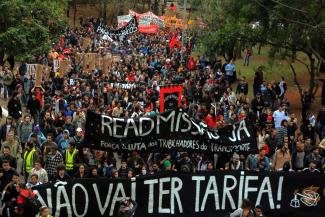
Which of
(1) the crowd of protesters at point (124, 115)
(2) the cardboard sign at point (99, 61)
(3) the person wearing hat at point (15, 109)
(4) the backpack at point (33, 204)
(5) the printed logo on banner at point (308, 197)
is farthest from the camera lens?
(2) the cardboard sign at point (99, 61)

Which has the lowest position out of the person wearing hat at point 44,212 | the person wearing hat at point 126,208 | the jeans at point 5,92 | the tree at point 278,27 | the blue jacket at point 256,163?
the person wearing hat at point 126,208

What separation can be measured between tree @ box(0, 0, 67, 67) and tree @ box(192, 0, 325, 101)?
6.83 m

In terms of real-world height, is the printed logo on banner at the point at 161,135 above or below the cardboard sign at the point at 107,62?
below

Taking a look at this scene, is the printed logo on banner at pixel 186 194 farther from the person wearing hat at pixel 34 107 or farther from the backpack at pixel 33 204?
the person wearing hat at pixel 34 107

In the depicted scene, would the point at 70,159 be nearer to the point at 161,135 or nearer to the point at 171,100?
the point at 161,135

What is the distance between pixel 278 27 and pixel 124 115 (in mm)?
10903

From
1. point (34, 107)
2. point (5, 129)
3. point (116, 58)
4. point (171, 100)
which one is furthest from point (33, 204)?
point (116, 58)

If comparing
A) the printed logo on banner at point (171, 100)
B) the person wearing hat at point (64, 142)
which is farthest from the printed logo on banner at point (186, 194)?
the printed logo on banner at point (171, 100)

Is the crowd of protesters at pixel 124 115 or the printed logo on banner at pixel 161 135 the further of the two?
the printed logo on banner at pixel 161 135

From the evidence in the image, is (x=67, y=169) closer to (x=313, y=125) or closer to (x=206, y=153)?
(x=206, y=153)

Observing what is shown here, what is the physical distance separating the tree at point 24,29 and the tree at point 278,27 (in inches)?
269

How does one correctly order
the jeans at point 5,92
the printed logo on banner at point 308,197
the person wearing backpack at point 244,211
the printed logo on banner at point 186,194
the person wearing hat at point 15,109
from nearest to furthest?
the person wearing backpack at point 244,211 → the printed logo on banner at point 186,194 → the printed logo on banner at point 308,197 → the person wearing hat at point 15,109 → the jeans at point 5,92

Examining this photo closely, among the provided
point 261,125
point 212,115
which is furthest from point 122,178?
point 261,125

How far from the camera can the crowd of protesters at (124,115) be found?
13.2 metres
